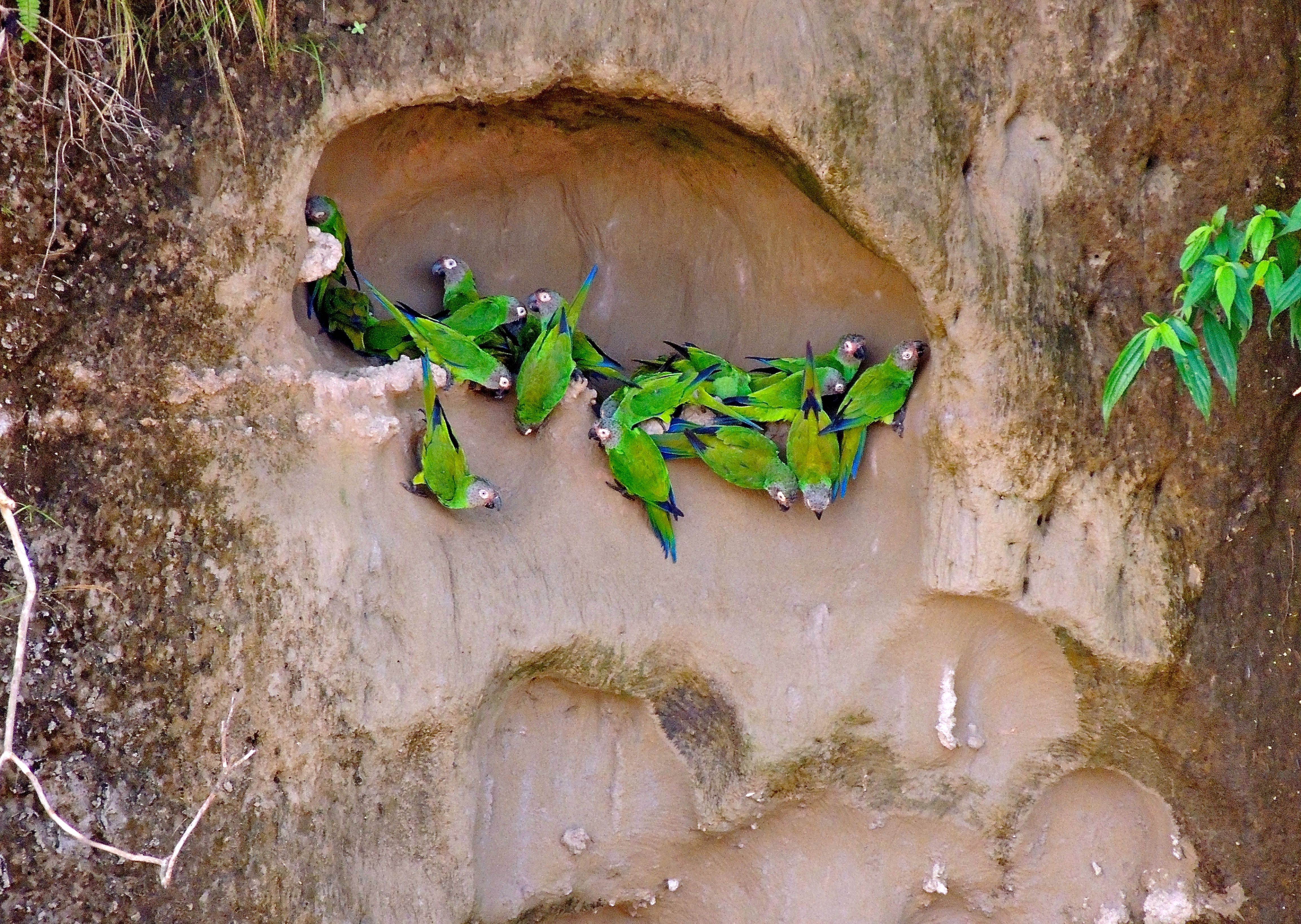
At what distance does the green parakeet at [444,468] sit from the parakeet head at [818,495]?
74 centimetres

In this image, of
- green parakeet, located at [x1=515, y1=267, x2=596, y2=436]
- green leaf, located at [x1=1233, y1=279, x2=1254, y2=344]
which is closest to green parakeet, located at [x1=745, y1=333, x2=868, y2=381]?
green parakeet, located at [x1=515, y1=267, x2=596, y2=436]

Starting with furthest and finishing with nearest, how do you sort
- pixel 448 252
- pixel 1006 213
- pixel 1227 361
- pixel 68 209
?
1. pixel 448 252
2. pixel 1006 213
3. pixel 68 209
4. pixel 1227 361

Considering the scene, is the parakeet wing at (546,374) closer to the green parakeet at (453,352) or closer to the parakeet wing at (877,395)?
the green parakeet at (453,352)

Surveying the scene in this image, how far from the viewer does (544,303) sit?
284 centimetres

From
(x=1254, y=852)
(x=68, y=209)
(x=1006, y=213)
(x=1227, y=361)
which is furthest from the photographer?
(x=1254, y=852)

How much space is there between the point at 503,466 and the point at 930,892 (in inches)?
58.0

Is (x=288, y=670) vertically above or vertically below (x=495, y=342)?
below

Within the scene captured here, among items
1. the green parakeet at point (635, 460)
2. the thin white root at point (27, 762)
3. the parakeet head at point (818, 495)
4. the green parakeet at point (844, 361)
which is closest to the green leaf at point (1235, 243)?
the green parakeet at point (844, 361)

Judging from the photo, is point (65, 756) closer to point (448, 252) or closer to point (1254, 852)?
point (448, 252)

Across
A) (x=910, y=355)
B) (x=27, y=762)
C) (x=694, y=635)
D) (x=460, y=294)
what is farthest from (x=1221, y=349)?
(x=27, y=762)

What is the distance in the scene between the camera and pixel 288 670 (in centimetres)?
236

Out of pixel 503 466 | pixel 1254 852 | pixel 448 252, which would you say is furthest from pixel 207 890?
pixel 1254 852

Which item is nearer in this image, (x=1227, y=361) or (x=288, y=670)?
(x=1227, y=361)

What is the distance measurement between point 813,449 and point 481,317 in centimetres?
83
